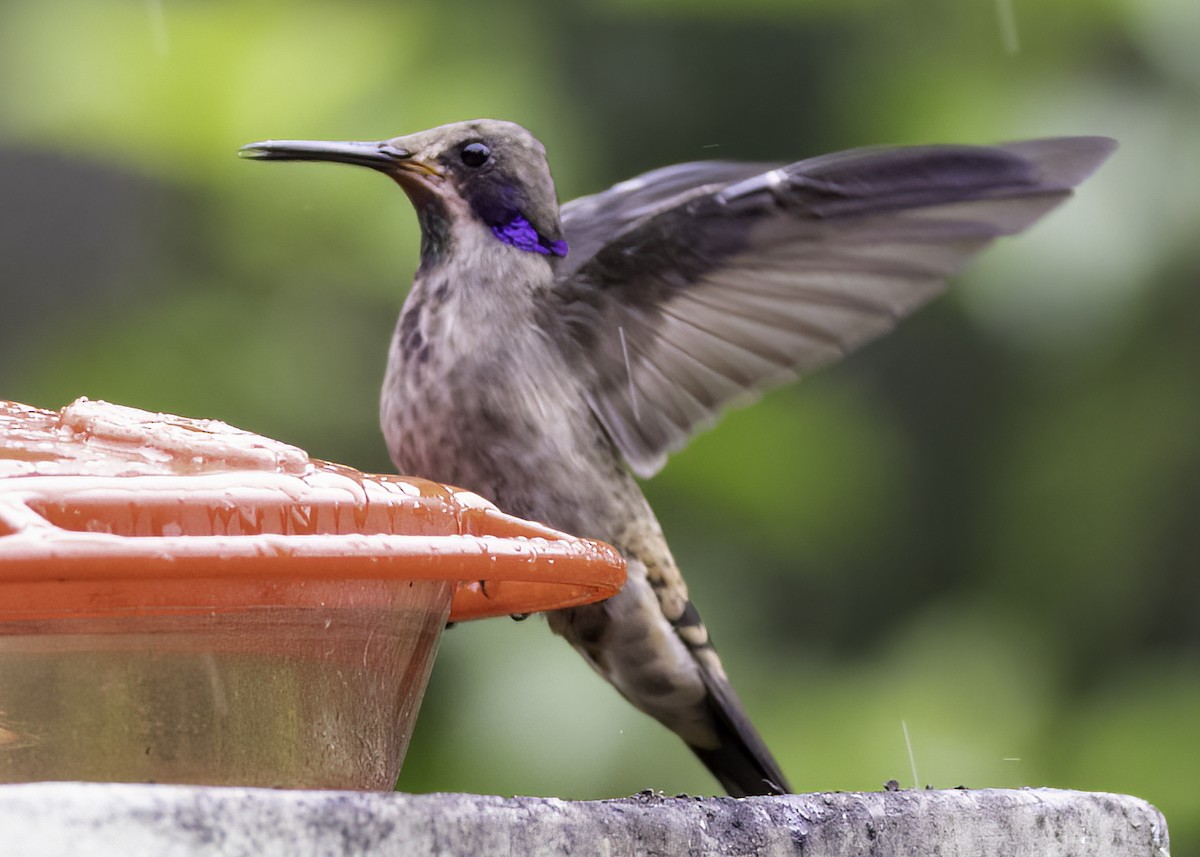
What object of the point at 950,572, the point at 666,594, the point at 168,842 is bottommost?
the point at 950,572

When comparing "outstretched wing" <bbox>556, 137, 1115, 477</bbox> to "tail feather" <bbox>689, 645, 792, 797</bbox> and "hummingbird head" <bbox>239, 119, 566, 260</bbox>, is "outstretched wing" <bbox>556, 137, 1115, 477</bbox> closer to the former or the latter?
"hummingbird head" <bbox>239, 119, 566, 260</bbox>

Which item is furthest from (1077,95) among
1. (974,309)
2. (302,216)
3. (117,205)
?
(117,205)

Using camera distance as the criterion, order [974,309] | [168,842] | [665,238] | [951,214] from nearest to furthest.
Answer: [168,842]
[951,214]
[665,238]
[974,309]

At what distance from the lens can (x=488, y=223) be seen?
8.61ft

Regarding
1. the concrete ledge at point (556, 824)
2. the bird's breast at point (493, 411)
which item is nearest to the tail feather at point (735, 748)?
the bird's breast at point (493, 411)

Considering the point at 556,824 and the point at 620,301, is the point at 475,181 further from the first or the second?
the point at 556,824

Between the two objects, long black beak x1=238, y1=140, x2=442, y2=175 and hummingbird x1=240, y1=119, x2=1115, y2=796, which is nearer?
long black beak x1=238, y1=140, x2=442, y2=175

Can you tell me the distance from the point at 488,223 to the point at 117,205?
1900 millimetres

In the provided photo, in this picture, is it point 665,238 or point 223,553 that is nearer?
point 223,553

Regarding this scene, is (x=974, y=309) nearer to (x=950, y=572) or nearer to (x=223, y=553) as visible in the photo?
(x=950, y=572)

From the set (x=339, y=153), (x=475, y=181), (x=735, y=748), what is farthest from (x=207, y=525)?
(x=735, y=748)

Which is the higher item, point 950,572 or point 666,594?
point 666,594

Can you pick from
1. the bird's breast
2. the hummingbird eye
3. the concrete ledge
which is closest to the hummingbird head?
the hummingbird eye

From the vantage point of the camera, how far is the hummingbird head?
258 cm
